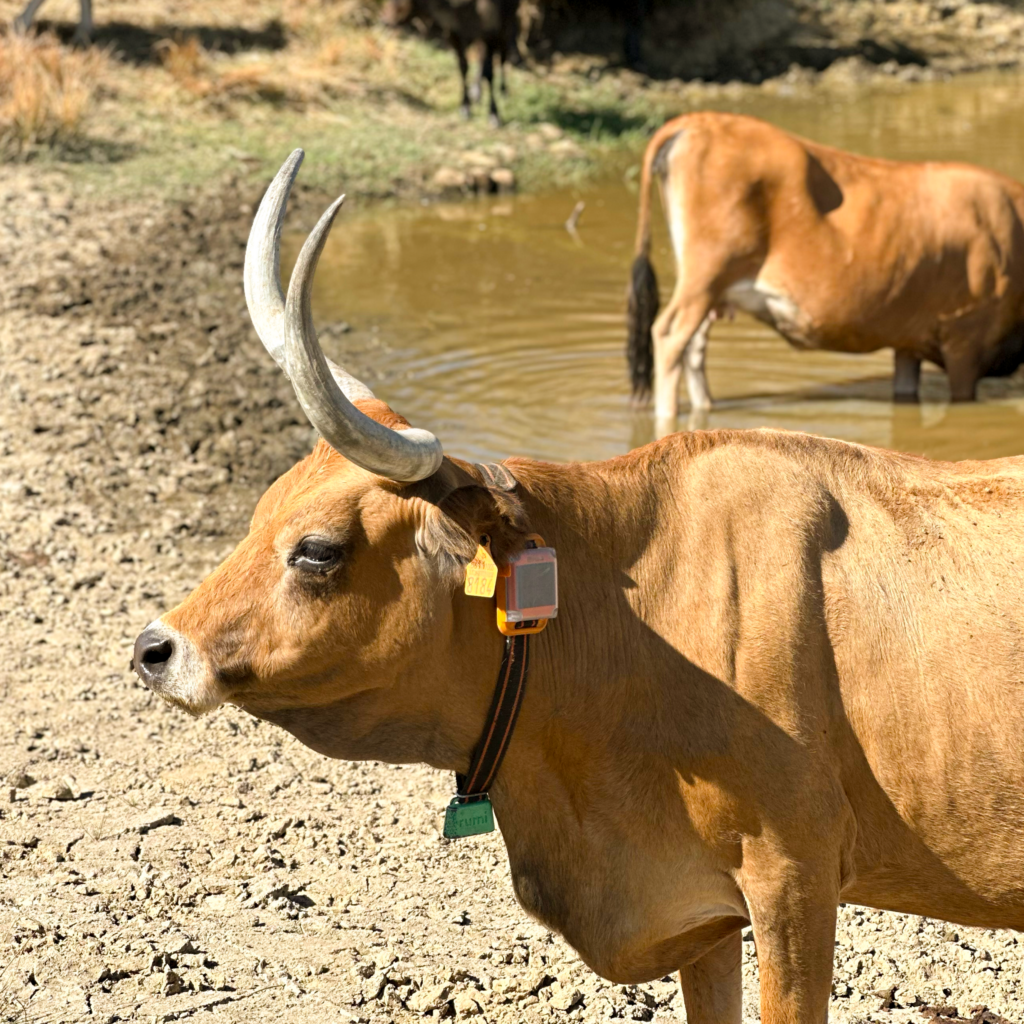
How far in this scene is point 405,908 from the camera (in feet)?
13.8

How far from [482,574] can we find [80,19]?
2099 cm

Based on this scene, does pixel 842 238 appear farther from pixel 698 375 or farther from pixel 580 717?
pixel 580 717

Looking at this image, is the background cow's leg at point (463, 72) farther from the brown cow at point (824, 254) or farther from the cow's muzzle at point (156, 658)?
the cow's muzzle at point (156, 658)

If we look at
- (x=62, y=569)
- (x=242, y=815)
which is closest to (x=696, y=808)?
(x=242, y=815)

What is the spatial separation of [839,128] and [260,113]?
326 inches

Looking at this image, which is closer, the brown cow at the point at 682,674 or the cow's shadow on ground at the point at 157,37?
the brown cow at the point at 682,674

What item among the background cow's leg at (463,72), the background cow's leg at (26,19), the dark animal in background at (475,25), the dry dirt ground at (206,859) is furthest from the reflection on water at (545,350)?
the background cow's leg at (26,19)

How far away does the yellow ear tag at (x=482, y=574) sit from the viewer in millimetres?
2883

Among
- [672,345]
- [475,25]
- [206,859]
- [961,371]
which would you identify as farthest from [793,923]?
[475,25]

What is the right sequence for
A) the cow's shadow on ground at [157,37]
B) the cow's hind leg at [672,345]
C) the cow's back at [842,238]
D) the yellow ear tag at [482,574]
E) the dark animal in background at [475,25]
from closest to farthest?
the yellow ear tag at [482,574]
the cow's back at [842,238]
the cow's hind leg at [672,345]
the dark animal in background at [475,25]
the cow's shadow on ground at [157,37]

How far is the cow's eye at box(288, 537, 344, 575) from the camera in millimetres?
2951

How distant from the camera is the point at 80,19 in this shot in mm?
21453

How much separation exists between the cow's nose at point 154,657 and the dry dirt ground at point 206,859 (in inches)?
45.5


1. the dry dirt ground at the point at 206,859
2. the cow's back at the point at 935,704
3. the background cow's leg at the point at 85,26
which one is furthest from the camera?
the background cow's leg at the point at 85,26
